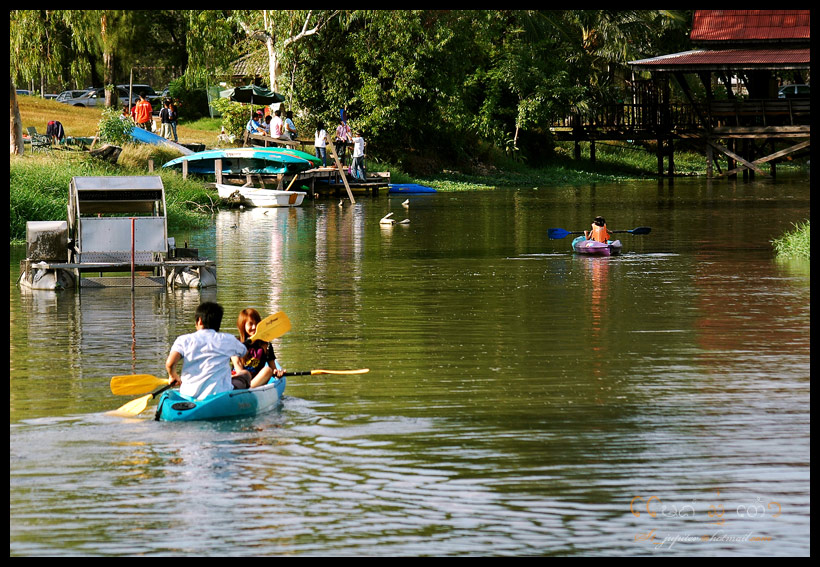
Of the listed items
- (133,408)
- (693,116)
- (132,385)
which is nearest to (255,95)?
(693,116)

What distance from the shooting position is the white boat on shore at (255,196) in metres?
39.2

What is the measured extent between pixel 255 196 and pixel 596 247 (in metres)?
17.3

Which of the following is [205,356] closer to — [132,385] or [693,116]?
[132,385]

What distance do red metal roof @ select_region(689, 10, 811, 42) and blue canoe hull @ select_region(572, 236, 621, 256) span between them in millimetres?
31293

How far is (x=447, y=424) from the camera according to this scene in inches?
416

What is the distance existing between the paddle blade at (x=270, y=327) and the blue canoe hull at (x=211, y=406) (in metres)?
0.78

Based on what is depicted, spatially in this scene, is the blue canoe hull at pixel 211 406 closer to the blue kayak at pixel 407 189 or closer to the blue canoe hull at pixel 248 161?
the blue canoe hull at pixel 248 161

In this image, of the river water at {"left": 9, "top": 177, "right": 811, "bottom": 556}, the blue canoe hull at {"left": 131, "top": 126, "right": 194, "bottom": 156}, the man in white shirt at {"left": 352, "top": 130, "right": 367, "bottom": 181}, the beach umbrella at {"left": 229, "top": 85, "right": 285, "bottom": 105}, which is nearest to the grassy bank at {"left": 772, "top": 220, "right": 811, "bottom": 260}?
the river water at {"left": 9, "top": 177, "right": 811, "bottom": 556}

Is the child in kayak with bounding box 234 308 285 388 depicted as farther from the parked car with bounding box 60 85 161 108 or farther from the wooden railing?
the parked car with bounding box 60 85 161 108

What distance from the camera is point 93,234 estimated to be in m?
19.5

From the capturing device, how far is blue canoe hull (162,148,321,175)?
40.4m

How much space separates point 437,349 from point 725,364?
312 centimetres

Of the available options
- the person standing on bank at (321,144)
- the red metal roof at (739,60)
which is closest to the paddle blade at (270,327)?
the person standing on bank at (321,144)
